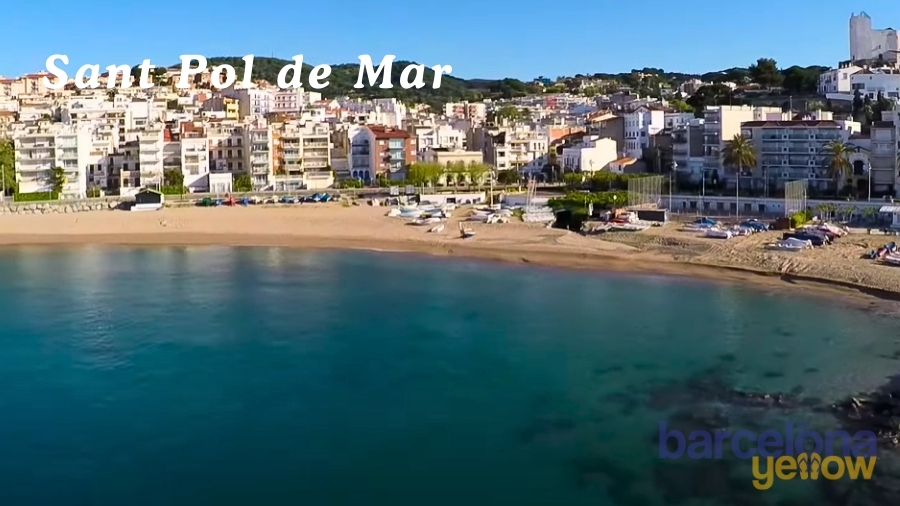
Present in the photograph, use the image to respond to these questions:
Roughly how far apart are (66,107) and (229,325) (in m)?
47.7

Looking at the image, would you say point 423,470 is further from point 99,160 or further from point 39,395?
point 99,160

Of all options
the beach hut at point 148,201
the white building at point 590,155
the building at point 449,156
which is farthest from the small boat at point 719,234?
the beach hut at point 148,201

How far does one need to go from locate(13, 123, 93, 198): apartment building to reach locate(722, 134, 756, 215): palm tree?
31521 mm

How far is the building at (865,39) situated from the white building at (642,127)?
3717 cm

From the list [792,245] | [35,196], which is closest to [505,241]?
[792,245]

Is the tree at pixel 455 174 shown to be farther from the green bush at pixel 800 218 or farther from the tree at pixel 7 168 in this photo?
the tree at pixel 7 168

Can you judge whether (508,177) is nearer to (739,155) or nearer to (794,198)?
(739,155)

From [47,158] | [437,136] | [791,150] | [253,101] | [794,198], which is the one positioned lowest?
[794,198]

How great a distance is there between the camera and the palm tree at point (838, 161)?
37.8m

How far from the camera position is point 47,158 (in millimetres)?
48531

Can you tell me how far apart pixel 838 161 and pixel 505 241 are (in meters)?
14.5

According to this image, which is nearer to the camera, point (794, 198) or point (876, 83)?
point (794, 198)

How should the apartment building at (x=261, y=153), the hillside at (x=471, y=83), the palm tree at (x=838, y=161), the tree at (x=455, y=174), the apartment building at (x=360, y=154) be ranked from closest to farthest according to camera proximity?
the palm tree at (x=838, y=161)
the apartment building at (x=261, y=153)
the tree at (x=455, y=174)
the apartment building at (x=360, y=154)
the hillside at (x=471, y=83)

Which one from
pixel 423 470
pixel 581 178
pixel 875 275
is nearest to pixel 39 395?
pixel 423 470
